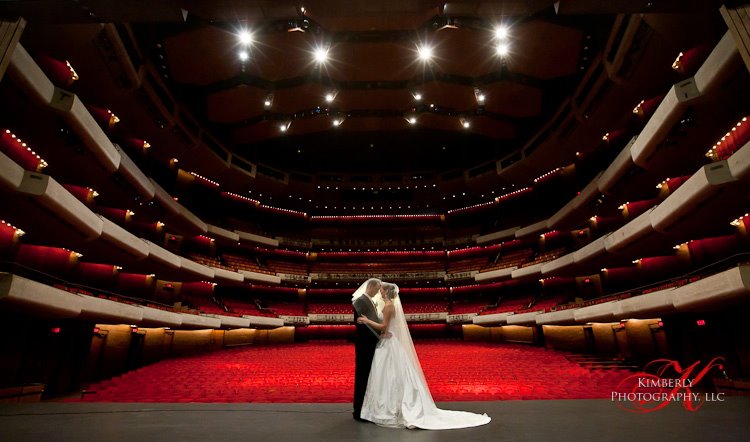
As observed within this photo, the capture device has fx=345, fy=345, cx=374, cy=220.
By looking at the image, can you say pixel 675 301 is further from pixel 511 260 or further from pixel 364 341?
pixel 511 260

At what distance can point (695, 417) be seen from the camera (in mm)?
3467

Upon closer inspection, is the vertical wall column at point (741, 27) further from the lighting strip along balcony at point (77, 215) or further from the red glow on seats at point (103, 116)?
the red glow on seats at point (103, 116)

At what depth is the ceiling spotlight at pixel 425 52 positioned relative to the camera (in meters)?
14.1

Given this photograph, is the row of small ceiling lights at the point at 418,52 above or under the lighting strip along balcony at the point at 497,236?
above

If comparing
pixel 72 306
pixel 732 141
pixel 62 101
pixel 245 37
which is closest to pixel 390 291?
pixel 72 306

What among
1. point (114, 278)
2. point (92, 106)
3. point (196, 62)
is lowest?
point (114, 278)

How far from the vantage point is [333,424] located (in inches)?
135

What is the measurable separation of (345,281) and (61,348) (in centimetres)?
1632

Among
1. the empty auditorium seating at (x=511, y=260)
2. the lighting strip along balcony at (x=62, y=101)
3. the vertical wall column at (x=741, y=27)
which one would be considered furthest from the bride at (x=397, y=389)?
the empty auditorium seating at (x=511, y=260)

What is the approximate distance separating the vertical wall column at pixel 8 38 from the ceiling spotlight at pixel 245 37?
8069mm

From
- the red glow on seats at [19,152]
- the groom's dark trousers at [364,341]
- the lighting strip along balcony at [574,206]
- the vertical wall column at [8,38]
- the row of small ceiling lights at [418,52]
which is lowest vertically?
the groom's dark trousers at [364,341]

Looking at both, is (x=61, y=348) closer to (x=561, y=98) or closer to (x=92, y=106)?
(x=92, y=106)

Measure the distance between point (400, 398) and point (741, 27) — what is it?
7.16 metres

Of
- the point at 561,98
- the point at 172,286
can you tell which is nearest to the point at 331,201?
the point at 172,286
